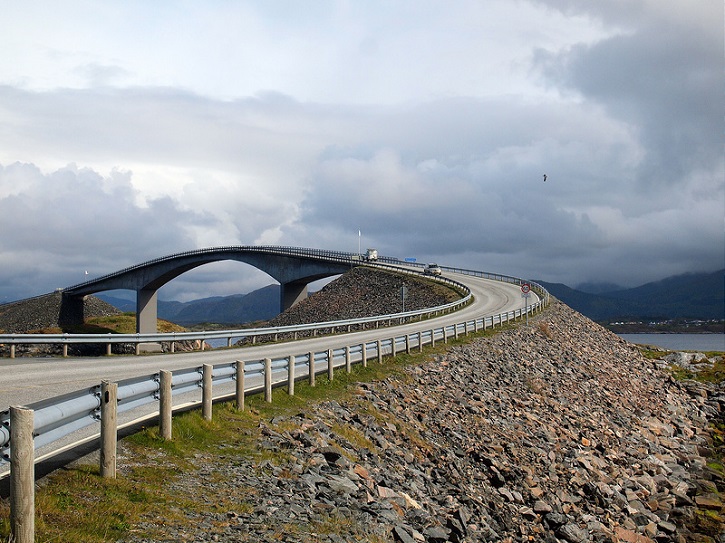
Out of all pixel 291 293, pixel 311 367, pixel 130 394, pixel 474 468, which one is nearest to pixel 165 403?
pixel 130 394

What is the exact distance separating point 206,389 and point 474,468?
807cm

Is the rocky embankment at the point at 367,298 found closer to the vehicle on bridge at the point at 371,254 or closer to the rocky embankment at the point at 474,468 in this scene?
the vehicle on bridge at the point at 371,254

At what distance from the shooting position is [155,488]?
8.92 m

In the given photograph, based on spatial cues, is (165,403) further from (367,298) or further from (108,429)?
(367,298)

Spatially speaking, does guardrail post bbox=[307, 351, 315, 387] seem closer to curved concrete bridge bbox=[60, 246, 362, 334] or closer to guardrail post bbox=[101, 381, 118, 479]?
guardrail post bbox=[101, 381, 118, 479]

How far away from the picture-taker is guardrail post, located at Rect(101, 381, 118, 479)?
28.4ft

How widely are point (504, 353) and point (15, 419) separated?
103ft

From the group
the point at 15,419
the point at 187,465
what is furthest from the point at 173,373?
the point at 15,419

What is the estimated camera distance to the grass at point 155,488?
728cm

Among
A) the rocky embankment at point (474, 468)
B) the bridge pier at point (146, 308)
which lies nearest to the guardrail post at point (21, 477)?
the rocky embankment at point (474, 468)

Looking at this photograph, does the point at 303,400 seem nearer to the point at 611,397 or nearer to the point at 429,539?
the point at 429,539

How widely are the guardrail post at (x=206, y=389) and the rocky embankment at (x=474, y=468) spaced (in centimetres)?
123

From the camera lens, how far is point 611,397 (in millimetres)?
35000

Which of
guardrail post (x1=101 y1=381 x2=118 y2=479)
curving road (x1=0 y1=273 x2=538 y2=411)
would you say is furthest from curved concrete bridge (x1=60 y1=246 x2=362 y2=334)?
guardrail post (x1=101 y1=381 x2=118 y2=479)
